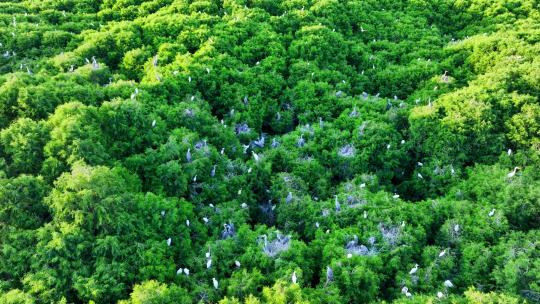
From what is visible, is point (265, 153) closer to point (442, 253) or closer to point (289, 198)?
point (289, 198)

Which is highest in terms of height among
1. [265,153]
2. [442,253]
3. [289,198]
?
[265,153]

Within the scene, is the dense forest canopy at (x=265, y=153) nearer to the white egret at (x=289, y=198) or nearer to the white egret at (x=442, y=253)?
the white egret at (x=289, y=198)

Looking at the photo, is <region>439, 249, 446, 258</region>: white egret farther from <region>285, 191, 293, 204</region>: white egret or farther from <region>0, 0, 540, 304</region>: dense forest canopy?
<region>285, 191, 293, 204</region>: white egret

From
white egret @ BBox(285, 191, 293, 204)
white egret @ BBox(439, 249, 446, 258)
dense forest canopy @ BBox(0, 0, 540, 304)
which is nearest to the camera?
dense forest canopy @ BBox(0, 0, 540, 304)

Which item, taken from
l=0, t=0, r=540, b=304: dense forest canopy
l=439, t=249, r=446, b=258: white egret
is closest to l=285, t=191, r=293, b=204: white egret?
l=0, t=0, r=540, b=304: dense forest canopy

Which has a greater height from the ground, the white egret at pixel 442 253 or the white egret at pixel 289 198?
the white egret at pixel 289 198

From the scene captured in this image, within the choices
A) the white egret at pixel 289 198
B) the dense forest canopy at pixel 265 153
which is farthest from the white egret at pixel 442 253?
the white egret at pixel 289 198

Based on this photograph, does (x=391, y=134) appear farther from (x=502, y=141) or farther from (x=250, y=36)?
(x=250, y=36)

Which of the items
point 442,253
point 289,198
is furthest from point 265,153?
point 442,253

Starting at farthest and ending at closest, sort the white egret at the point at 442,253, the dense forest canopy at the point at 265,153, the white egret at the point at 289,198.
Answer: the white egret at the point at 289,198 < the white egret at the point at 442,253 < the dense forest canopy at the point at 265,153
